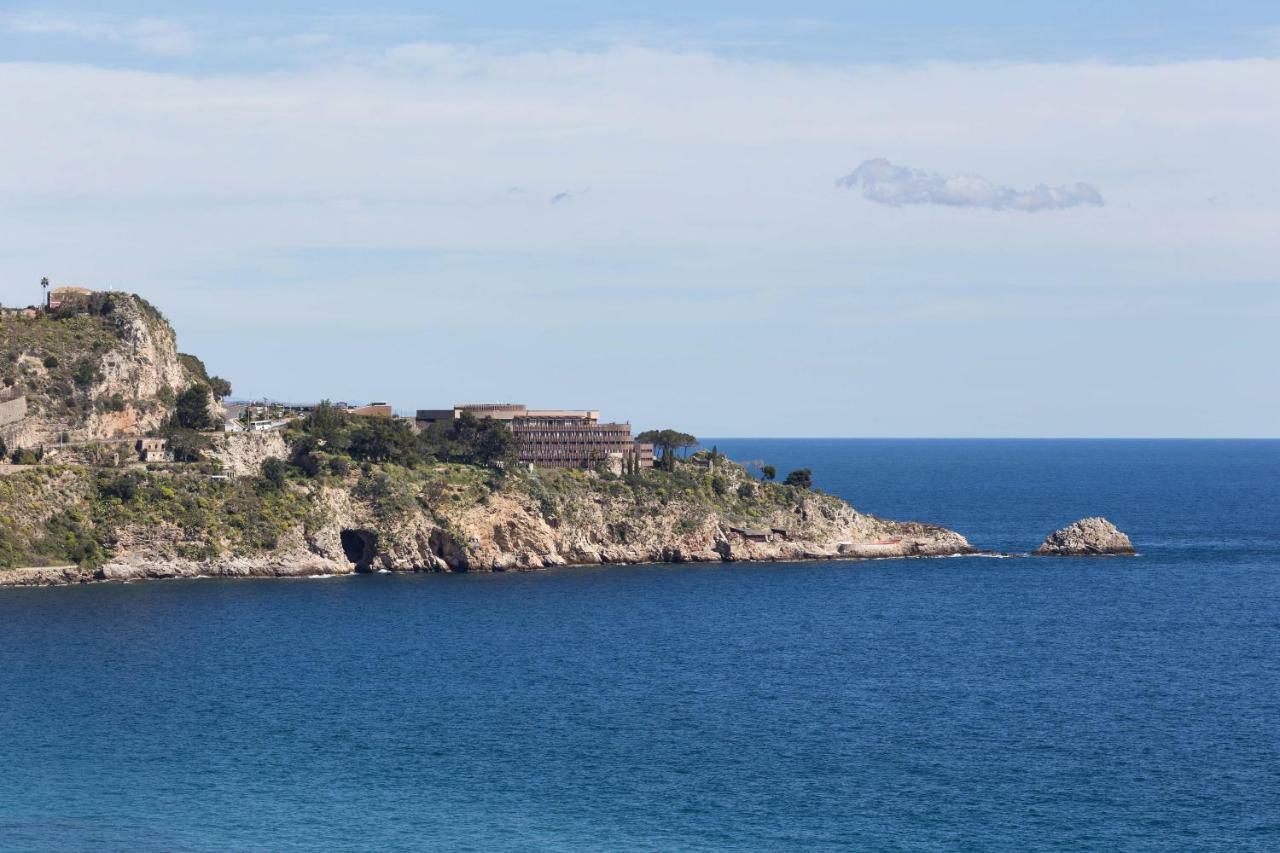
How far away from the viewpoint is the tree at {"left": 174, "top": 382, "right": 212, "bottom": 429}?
508 ft

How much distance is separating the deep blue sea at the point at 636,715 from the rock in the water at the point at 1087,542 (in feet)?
66.0

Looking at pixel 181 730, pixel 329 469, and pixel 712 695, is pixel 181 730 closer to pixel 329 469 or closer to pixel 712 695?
pixel 712 695

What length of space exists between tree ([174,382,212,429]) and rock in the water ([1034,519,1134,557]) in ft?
259

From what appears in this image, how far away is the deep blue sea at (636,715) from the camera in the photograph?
65.7 metres

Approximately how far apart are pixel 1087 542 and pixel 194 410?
275ft

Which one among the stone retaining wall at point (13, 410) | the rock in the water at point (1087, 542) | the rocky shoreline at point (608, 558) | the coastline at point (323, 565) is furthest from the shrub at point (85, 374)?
the rock in the water at point (1087, 542)

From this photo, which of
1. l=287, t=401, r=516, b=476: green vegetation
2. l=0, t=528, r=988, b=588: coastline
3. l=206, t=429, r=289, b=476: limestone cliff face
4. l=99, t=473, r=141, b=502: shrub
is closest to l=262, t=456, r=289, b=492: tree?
l=206, t=429, r=289, b=476: limestone cliff face

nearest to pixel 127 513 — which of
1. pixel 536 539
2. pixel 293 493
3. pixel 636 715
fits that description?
pixel 293 493

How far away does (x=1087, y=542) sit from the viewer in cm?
16212

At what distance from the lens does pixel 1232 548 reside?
568ft

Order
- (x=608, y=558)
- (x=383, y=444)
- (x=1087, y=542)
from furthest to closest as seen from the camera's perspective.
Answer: (x=1087, y=542) → (x=383, y=444) → (x=608, y=558)

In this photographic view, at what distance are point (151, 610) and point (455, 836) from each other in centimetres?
6188

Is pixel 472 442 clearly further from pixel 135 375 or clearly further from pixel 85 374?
pixel 85 374

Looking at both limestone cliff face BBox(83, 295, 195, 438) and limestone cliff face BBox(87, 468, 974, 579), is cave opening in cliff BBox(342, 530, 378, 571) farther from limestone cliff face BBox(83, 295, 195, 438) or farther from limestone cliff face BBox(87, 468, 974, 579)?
limestone cliff face BBox(83, 295, 195, 438)
